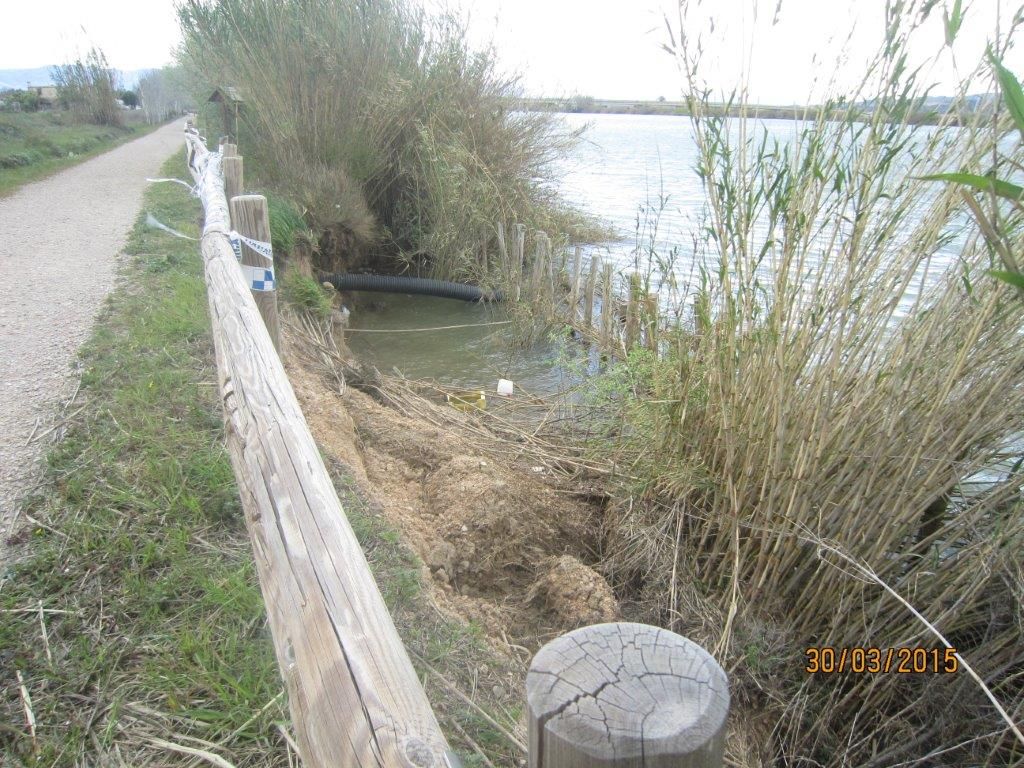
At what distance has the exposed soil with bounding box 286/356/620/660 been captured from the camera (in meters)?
3.25

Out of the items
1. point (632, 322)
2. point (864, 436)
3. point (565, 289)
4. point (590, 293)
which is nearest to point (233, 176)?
point (632, 322)

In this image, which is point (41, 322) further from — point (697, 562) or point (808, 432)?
point (808, 432)

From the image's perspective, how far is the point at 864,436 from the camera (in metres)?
2.74

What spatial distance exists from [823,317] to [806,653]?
139 centimetres

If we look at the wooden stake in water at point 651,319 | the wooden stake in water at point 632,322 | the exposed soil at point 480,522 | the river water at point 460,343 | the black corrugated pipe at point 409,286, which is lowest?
the river water at point 460,343

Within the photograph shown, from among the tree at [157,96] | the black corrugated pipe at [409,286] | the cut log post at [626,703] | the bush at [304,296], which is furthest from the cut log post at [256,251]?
the tree at [157,96]

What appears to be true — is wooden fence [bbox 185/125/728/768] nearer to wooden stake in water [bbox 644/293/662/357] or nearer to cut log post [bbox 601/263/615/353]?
wooden stake in water [bbox 644/293/662/357]

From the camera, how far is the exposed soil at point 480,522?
325cm

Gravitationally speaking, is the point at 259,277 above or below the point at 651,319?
above

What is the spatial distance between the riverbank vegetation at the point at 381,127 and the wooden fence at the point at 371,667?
8.94 metres

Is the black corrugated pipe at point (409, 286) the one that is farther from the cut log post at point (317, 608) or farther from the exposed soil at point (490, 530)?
the cut log post at point (317, 608)

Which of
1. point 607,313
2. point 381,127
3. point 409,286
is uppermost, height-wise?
point 381,127

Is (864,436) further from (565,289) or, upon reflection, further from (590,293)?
(565,289)

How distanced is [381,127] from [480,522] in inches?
357
